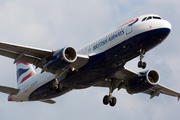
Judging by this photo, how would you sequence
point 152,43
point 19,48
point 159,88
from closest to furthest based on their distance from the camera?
point 152,43 → point 19,48 → point 159,88

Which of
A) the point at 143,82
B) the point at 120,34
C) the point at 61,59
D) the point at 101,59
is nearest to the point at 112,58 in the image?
the point at 101,59

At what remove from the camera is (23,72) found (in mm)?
44750

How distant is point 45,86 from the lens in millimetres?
36531

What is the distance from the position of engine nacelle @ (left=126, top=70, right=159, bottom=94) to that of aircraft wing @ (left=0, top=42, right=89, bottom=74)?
27.4 feet

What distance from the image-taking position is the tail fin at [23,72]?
4347cm

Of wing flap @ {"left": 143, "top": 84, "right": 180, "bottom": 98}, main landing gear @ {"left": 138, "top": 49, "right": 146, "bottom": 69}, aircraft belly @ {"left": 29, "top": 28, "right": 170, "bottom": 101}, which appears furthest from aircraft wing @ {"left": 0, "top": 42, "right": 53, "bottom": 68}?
wing flap @ {"left": 143, "top": 84, "right": 180, "bottom": 98}

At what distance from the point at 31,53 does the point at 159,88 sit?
1688 cm

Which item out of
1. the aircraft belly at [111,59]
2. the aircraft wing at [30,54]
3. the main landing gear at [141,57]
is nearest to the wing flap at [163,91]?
the aircraft belly at [111,59]

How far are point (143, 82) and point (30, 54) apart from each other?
12642 mm

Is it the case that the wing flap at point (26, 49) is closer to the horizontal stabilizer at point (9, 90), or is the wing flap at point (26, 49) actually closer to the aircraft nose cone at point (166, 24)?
the horizontal stabilizer at point (9, 90)

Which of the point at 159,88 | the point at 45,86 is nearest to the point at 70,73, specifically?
the point at 45,86

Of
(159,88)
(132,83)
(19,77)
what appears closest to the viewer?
(132,83)

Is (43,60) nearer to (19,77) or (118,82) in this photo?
(118,82)

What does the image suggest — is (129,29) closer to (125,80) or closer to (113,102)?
(125,80)
